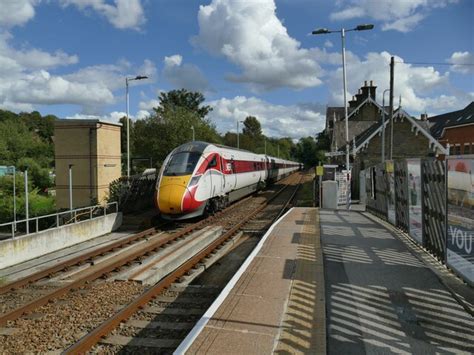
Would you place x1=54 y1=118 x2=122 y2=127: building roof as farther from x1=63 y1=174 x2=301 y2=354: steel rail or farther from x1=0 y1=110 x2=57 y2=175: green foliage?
x1=0 y1=110 x2=57 y2=175: green foliage

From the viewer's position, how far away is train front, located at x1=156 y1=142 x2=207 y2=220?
48.9 feet

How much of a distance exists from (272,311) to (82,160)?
15360mm

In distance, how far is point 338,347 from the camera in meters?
4.83

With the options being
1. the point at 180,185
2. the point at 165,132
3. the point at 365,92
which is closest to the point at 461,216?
the point at 180,185

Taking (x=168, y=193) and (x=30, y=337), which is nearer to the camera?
(x=30, y=337)

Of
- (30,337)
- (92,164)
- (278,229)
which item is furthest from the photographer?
(92,164)

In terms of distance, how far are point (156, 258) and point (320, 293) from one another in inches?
224

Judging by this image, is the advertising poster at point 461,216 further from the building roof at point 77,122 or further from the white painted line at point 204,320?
the building roof at point 77,122

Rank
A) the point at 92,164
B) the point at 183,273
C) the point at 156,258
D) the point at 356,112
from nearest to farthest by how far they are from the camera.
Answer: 1. the point at 183,273
2. the point at 156,258
3. the point at 92,164
4. the point at 356,112

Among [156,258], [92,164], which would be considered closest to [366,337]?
[156,258]

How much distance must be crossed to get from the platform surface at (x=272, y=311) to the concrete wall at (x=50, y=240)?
6645 millimetres

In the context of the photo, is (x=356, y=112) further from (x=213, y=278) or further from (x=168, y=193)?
(x=213, y=278)

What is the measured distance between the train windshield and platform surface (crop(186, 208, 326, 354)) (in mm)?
6753

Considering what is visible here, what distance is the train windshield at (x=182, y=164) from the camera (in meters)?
15.5
